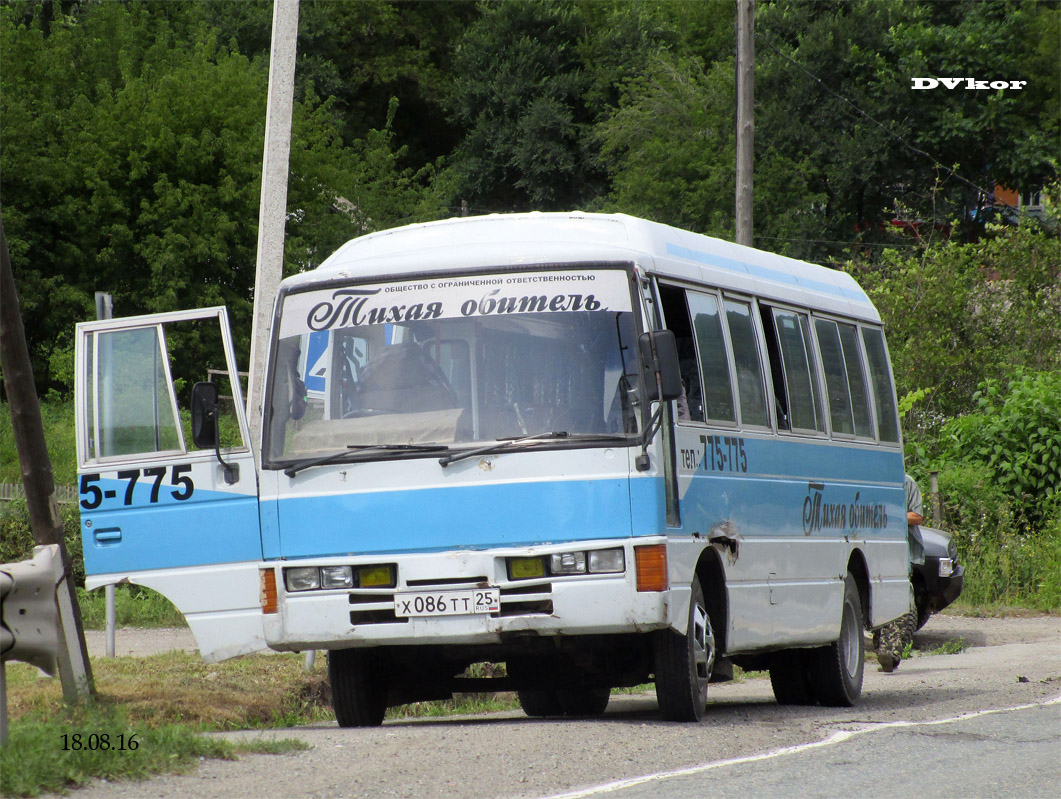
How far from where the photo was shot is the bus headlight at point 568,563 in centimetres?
859

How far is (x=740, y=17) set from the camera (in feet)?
69.3

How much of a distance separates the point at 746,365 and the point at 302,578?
3324 mm

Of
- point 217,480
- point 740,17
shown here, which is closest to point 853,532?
point 217,480

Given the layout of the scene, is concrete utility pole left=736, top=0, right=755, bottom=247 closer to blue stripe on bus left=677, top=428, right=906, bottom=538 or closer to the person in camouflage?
the person in camouflage

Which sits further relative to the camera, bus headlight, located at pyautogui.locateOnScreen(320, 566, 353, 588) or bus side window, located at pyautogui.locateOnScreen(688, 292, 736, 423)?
bus side window, located at pyautogui.locateOnScreen(688, 292, 736, 423)

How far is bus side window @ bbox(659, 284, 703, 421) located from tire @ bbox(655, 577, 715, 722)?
41.7 inches

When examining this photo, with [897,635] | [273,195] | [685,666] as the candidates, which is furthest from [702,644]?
[897,635]

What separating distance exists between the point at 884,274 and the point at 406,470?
80.0ft

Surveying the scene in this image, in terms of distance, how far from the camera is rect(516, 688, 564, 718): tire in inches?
460

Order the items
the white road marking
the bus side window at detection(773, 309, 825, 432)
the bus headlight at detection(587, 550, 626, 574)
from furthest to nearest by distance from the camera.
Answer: the bus side window at detection(773, 309, 825, 432) < the bus headlight at detection(587, 550, 626, 574) < the white road marking

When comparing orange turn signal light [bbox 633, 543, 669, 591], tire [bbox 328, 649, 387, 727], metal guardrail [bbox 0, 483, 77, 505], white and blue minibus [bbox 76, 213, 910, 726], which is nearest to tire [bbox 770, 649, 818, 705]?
white and blue minibus [bbox 76, 213, 910, 726]

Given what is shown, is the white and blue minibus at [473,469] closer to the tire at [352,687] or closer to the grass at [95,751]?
the tire at [352,687]

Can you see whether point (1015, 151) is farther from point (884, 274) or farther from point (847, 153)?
point (884, 274)

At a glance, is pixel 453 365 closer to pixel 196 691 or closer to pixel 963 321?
pixel 196 691
